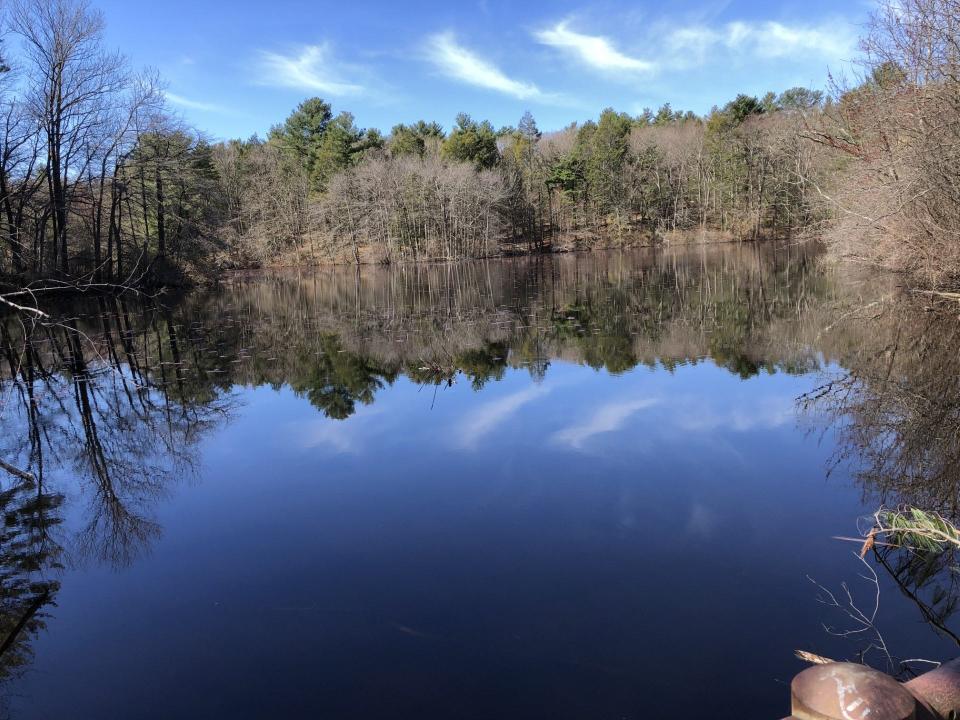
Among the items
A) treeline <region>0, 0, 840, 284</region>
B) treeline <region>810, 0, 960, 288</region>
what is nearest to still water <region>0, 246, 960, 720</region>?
treeline <region>810, 0, 960, 288</region>

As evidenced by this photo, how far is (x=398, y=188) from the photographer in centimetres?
4962

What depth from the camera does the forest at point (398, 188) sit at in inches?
1067

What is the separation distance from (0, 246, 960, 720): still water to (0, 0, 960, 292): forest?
40.3 ft

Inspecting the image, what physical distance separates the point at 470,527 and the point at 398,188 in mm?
47017

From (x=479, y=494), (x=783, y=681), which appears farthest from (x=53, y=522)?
(x=783, y=681)

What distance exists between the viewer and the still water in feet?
11.8

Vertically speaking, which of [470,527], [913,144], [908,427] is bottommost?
[470,527]

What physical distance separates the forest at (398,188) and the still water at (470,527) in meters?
12.3

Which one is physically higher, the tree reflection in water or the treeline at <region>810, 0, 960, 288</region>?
the treeline at <region>810, 0, 960, 288</region>

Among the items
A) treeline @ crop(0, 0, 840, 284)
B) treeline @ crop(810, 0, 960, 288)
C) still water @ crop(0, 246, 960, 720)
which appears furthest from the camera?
treeline @ crop(0, 0, 840, 284)

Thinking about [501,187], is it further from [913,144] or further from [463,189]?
[913,144]

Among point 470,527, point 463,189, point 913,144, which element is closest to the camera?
point 470,527

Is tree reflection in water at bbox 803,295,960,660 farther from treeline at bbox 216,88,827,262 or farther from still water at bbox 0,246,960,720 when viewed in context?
treeline at bbox 216,88,827,262

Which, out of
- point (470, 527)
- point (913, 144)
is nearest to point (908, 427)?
point (470, 527)
